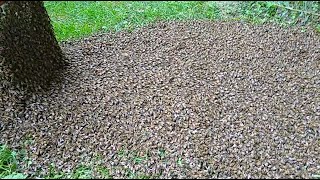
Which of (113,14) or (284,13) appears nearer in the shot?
(284,13)

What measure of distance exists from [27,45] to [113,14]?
2.75m

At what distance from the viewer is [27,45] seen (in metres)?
3.99

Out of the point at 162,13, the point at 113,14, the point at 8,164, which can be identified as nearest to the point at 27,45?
the point at 8,164

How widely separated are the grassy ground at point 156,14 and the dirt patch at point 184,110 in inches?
34.5

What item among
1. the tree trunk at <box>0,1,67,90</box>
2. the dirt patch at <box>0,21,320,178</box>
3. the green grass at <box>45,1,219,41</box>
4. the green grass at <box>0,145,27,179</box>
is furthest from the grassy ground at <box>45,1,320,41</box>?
the green grass at <box>0,145,27,179</box>

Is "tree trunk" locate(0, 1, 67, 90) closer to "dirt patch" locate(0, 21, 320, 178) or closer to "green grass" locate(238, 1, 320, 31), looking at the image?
"dirt patch" locate(0, 21, 320, 178)

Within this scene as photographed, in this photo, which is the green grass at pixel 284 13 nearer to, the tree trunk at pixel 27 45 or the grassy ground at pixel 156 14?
the grassy ground at pixel 156 14

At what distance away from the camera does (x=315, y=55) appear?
15.8 ft

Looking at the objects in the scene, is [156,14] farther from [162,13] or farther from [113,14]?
[113,14]

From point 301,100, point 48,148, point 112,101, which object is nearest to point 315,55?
point 301,100

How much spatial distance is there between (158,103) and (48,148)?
1.07m

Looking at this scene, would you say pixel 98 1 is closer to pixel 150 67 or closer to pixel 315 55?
pixel 150 67

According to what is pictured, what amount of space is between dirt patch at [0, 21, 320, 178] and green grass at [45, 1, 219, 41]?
31.7 inches

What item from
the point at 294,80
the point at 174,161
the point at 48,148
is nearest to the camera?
the point at 174,161
